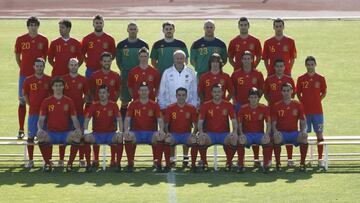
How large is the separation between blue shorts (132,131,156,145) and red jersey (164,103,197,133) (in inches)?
12.9

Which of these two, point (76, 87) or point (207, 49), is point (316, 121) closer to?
point (207, 49)

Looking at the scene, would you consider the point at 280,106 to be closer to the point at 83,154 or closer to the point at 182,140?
the point at 182,140

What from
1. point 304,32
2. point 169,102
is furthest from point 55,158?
point 304,32

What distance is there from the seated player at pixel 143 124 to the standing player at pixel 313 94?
233 cm

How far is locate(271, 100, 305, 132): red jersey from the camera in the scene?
17.0 m

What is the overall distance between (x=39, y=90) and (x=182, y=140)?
7.84 ft

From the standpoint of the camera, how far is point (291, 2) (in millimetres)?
39656

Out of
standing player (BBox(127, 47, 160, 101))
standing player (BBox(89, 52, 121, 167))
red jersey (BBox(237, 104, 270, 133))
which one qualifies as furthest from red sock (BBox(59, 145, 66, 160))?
red jersey (BBox(237, 104, 270, 133))

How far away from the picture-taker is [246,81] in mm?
17281

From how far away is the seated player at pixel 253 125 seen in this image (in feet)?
Result: 54.9

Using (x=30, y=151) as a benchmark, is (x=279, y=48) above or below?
above

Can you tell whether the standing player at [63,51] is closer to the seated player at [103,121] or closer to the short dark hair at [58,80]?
the short dark hair at [58,80]

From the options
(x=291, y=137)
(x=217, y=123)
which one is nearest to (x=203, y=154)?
(x=217, y=123)

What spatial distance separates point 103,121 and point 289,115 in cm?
280
